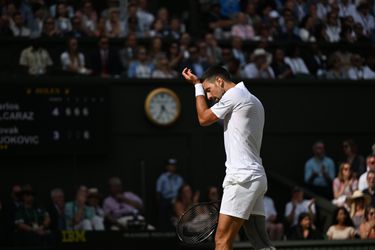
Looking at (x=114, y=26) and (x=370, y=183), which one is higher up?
(x=114, y=26)

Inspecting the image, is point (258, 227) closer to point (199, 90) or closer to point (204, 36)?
point (199, 90)

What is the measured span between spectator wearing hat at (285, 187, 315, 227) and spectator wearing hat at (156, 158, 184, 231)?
1.96 m

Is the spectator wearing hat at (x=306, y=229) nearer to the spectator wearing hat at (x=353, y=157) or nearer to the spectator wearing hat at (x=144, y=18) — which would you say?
the spectator wearing hat at (x=353, y=157)

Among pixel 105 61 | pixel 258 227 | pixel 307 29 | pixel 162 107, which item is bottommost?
pixel 258 227

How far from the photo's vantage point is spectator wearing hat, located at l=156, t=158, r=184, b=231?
16.6m

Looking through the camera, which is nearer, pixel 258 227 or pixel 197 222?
pixel 258 227

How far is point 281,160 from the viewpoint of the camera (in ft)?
60.2

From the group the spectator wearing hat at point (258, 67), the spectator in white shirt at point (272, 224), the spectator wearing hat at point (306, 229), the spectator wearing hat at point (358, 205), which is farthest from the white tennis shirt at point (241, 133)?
the spectator wearing hat at point (258, 67)

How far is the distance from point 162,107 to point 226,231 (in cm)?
995

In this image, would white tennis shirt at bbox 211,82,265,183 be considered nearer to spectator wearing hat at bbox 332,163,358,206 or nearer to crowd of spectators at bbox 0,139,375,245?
crowd of spectators at bbox 0,139,375,245

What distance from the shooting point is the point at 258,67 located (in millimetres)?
18250

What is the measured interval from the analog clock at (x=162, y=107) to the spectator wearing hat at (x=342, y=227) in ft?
16.1

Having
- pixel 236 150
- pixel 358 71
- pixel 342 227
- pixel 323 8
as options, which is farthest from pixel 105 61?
pixel 236 150

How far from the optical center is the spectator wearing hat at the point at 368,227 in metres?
12.8
